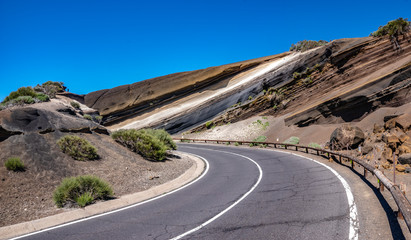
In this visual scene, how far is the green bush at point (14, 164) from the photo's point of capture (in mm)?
8852

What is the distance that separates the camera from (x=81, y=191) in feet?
26.7

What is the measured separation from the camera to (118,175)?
37.8ft

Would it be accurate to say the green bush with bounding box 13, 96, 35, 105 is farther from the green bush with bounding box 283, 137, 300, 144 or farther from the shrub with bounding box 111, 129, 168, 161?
the green bush with bounding box 283, 137, 300, 144

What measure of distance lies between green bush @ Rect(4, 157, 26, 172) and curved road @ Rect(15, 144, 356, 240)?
440 centimetres

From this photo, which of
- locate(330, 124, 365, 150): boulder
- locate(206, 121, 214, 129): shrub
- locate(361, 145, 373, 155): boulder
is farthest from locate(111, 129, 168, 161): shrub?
locate(206, 121, 214, 129): shrub

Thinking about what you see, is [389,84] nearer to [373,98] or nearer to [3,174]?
[373,98]

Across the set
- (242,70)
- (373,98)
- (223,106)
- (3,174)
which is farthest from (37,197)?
(242,70)

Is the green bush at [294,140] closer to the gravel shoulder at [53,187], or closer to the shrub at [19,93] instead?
the gravel shoulder at [53,187]

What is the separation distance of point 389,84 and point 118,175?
20.8 m

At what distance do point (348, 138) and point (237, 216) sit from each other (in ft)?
42.2

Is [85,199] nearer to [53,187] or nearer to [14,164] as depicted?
[53,187]

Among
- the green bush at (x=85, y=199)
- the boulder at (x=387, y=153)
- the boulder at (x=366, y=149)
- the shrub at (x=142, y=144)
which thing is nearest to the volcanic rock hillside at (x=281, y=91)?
the boulder at (x=366, y=149)

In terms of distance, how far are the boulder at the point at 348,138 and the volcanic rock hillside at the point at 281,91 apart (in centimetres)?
517

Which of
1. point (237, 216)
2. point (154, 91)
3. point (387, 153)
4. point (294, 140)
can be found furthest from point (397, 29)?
point (154, 91)
